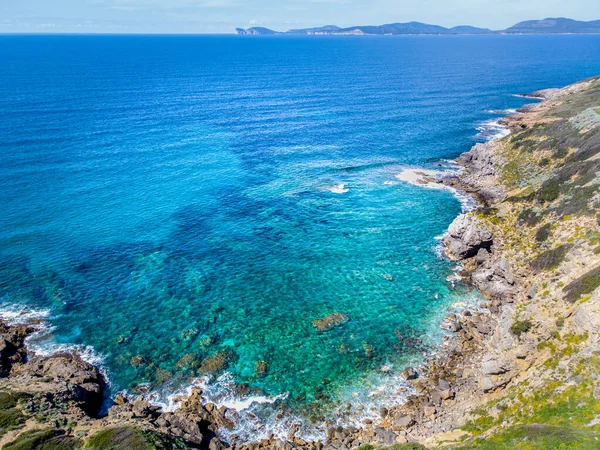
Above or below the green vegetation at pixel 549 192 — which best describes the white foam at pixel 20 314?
below

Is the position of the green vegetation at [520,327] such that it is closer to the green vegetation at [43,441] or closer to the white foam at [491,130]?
the green vegetation at [43,441]

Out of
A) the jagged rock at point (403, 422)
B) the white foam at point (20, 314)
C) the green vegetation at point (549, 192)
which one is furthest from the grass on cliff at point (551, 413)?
the white foam at point (20, 314)

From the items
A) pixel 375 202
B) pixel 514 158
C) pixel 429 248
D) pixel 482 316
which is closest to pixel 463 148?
pixel 514 158

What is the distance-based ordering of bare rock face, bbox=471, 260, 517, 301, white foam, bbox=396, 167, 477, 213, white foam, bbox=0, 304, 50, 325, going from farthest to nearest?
white foam, bbox=396, 167, 477, 213 < bare rock face, bbox=471, 260, 517, 301 < white foam, bbox=0, 304, 50, 325

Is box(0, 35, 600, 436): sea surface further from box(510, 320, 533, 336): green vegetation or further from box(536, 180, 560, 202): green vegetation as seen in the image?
box(536, 180, 560, 202): green vegetation

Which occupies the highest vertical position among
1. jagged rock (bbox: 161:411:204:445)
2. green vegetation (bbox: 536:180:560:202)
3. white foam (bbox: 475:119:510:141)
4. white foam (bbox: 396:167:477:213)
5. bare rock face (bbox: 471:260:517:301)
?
white foam (bbox: 475:119:510:141)

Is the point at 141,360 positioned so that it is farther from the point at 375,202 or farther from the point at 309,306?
the point at 375,202

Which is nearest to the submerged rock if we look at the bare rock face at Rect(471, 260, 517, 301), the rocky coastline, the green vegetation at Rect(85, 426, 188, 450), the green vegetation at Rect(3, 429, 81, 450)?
the rocky coastline

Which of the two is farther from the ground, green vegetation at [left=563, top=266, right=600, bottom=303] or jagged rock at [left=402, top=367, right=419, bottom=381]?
green vegetation at [left=563, top=266, right=600, bottom=303]
